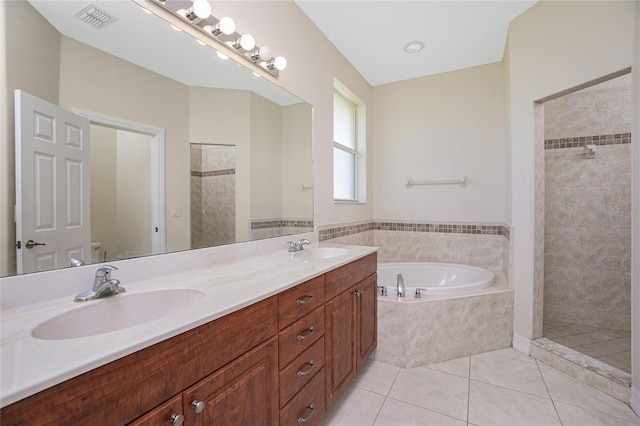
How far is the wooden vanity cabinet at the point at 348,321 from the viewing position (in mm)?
1450

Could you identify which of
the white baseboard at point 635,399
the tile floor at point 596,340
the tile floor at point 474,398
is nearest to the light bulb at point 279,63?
the tile floor at point 474,398

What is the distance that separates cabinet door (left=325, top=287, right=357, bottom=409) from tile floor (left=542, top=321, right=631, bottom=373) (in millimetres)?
1748

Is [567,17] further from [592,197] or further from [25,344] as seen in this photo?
[25,344]

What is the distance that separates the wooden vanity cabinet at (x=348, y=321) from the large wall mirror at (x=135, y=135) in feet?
1.89

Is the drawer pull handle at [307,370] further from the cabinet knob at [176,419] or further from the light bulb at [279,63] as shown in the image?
the light bulb at [279,63]

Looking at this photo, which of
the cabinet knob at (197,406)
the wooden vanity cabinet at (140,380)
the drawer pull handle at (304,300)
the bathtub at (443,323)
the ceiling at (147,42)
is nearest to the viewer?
the wooden vanity cabinet at (140,380)

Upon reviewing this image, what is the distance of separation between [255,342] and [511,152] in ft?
8.16

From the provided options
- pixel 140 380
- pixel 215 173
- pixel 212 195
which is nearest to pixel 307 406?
pixel 140 380

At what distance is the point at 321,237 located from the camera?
2.33 m

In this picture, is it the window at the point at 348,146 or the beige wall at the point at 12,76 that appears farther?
the window at the point at 348,146

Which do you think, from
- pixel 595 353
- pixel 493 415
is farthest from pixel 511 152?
pixel 493 415

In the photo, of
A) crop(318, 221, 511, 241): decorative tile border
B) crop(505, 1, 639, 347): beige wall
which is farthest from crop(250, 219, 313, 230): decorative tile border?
crop(505, 1, 639, 347): beige wall

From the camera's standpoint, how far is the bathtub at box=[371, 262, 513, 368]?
2.08 m

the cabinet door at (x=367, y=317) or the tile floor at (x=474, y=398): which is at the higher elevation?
the cabinet door at (x=367, y=317)
